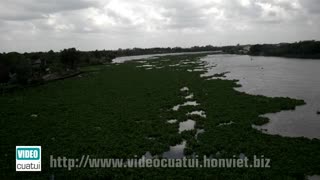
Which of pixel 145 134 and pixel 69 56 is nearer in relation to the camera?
pixel 145 134

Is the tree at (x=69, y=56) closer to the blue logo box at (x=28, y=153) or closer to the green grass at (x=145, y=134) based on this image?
the green grass at (x=145, y=134)

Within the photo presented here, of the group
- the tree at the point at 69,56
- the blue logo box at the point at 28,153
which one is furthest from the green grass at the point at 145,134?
the tree at the point at 69,56

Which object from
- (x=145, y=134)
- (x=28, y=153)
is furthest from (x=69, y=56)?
(x=28, y=153)

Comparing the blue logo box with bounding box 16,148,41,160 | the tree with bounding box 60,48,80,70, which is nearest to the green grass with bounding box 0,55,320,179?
the blue logo box with bounding box 16,148,41,160

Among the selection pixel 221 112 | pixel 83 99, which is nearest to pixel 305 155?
pixel 221 112

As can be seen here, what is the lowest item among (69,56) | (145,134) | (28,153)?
(145,134)

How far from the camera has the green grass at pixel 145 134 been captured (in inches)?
711

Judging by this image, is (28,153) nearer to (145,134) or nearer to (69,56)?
(145,134)

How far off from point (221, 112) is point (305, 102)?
1197cm

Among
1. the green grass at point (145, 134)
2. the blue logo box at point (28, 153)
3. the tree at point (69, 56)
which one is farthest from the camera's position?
the tree at point (69, 56)

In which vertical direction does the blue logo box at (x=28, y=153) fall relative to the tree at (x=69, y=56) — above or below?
below

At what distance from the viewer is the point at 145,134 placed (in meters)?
26.2

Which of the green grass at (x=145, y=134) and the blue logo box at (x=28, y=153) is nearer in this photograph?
the green grass at (x=145, y=134)

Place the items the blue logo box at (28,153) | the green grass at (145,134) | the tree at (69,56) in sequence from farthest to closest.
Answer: the tree at (69,56)
the blue logo box at (28,153)
the green grass at (145,134)
